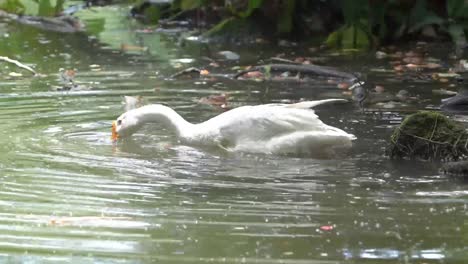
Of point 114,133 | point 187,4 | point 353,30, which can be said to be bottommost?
point 114,133

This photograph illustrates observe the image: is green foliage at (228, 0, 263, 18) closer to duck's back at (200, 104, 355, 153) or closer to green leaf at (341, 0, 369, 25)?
green leaf at (341, 0, 369, 25)

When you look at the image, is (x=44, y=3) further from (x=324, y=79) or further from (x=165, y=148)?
(x=165, y=148)

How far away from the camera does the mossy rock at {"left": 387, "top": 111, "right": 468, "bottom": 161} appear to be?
23.4 ft

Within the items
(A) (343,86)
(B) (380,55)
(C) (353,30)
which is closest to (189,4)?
(C) (353,30)

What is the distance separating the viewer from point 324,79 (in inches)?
429

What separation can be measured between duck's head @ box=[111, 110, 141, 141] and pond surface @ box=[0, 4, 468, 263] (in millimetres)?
107

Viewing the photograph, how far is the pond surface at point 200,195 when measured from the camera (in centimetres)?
494

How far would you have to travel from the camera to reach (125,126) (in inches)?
312

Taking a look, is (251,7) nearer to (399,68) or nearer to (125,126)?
(399,68)

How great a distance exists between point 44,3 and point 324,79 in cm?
815

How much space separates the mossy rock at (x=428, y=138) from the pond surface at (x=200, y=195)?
16cm

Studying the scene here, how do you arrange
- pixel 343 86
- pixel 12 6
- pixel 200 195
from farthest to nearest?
pixel 12 6, pixel 343 86, pixel 200 195

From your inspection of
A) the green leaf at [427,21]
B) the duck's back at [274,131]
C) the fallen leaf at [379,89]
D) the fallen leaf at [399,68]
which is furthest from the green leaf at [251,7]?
the duck's back at [274,131]

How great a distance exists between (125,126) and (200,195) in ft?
6.57
